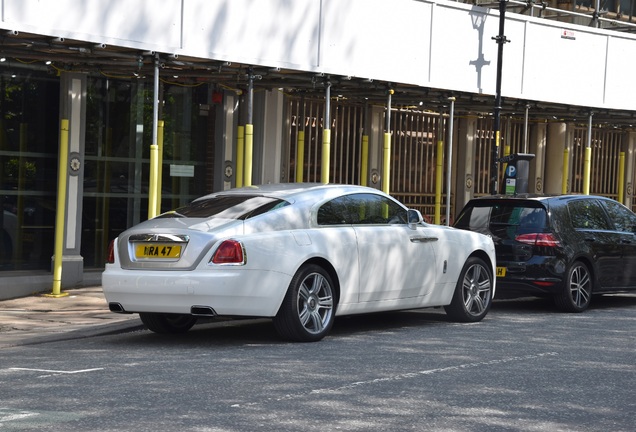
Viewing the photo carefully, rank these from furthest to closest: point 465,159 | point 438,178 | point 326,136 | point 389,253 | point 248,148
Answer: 1. point 465,159
2. point 438,178
3. point 326,136
4. point 248,148
5. point 389,253

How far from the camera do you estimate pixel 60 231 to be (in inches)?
607

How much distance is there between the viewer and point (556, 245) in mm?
14523

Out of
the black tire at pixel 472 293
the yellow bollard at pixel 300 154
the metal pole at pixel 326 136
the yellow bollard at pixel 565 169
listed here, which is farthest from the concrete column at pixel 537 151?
the black tire at pixel 472 293

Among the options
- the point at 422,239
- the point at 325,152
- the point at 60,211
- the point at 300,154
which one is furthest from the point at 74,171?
the point at 422,239

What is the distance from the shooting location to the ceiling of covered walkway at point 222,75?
1408 cm

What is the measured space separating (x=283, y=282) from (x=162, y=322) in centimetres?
160

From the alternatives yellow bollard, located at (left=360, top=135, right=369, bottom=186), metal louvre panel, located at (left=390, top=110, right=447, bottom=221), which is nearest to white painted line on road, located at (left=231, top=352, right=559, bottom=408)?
yellow bollard, located at (left=360, top=135, right=369, bottom=186)

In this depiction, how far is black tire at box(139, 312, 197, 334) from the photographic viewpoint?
1147 cm

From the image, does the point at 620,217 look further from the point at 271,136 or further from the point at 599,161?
the point at 599,161

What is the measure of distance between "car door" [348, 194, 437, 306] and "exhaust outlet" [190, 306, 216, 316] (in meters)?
1.88

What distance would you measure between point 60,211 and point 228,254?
5665 millimetres

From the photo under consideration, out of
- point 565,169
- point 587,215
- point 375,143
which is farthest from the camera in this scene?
point 565,169

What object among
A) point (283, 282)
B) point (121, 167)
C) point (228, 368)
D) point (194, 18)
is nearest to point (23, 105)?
point (121, 167)

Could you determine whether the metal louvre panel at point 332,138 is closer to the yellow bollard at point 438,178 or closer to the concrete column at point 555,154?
the yellow bollard at point 438,178
